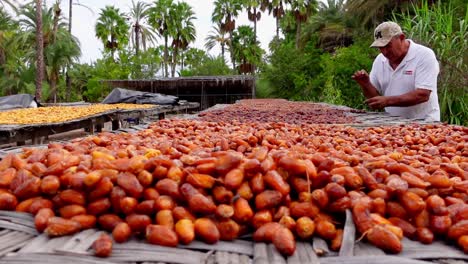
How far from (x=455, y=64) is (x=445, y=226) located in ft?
16.6

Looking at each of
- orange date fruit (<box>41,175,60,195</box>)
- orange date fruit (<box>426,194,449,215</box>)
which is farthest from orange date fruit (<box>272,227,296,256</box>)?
orange date fruit (<box>41,175,60,195</box>)

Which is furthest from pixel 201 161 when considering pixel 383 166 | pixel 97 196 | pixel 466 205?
pixel 466 205

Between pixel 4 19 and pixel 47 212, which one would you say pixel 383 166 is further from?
pixel 4 19

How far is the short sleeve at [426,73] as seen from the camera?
11.9 feet

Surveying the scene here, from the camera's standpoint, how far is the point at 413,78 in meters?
3.79

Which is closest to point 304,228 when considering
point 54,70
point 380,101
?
point 380,101

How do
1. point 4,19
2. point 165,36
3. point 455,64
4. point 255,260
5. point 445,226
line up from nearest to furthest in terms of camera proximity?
point 255,260
point 445,226
point 455,64
point 4,19
point 165,36

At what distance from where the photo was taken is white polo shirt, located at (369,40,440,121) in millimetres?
3658

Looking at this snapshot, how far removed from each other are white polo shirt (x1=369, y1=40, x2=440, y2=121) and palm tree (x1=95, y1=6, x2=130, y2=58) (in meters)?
30.2

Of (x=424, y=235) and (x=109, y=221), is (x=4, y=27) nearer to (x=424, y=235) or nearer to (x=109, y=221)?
(x=109, y=221)

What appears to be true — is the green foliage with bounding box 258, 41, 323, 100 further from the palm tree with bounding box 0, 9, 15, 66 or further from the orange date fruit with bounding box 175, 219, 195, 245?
the orange date fruit with bounding box 175, 219, 195, 245

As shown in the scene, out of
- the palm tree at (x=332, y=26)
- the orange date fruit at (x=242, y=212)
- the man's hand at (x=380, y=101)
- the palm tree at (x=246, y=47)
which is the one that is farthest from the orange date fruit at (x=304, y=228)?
the palm tree at (x=246, y=47)

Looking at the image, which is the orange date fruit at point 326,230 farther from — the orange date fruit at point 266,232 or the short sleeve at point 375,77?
the short sleeve at point 375,77

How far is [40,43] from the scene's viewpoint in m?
14.0
